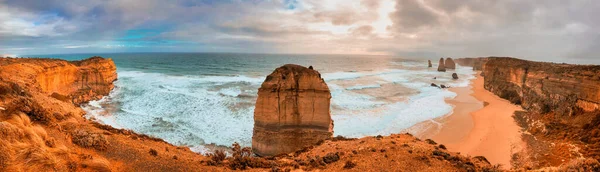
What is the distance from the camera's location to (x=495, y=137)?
21.1 metres

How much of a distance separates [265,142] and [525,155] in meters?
15.0

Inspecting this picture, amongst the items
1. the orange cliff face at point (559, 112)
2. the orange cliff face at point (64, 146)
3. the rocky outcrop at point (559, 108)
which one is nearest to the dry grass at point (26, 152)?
the orange cliff face at point (64, 146)

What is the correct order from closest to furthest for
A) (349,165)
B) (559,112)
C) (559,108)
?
(349,165)
(559,112)
(559,108)

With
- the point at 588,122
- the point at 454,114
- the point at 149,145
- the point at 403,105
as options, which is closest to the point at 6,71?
the point at 149,145

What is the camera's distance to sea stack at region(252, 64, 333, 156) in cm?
1580

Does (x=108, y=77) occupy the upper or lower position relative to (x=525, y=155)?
upper

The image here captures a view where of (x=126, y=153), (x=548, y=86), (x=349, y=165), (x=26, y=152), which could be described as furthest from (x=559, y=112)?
(x=26, y=152)

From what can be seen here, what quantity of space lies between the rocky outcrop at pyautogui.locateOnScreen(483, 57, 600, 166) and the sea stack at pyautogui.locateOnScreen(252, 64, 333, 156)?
11928 mm

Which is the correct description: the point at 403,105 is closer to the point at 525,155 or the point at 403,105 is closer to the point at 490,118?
the point at 490,118

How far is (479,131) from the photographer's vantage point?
2258cm

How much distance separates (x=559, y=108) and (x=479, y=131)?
778cm

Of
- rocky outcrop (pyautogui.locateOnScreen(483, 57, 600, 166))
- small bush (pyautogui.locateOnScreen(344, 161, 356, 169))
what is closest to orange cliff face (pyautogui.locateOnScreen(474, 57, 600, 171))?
rocky outcrop (pyautogui.locateOnScreen(483, 57, 600, 166))

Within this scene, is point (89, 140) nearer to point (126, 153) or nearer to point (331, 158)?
point (126, 153)

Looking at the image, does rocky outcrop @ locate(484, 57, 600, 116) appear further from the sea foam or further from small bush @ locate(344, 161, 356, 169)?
small bush @ locate(344, 161, 356, 169)
